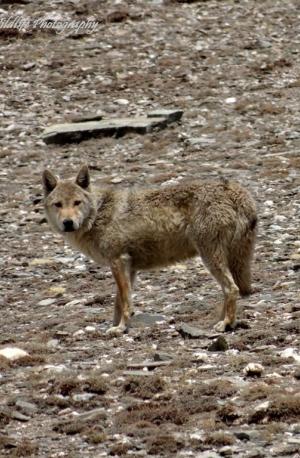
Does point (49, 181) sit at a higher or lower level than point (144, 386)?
higher

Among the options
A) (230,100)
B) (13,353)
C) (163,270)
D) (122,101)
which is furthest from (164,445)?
(122,101)

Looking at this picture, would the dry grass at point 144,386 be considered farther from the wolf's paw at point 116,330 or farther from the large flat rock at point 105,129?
the large flat rock at point 105,129

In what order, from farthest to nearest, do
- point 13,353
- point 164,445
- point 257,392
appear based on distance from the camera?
1. point 13,353
2. point 257,392
3. point 164,445

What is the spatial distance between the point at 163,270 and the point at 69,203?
10.7 feet

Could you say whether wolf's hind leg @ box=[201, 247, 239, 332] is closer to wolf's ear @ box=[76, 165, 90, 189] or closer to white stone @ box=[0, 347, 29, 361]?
wolf's ear @ box=[76, 165, 90, 189]

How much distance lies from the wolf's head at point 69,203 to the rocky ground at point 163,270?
129cm

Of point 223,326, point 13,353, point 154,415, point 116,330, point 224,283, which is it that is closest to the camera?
point 154,415

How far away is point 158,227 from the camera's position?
523 inches

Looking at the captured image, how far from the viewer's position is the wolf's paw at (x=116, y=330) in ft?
42.2

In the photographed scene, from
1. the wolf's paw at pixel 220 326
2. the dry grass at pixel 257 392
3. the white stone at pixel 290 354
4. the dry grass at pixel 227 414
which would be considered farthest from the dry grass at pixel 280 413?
the wolf's paw at pixel 220 326

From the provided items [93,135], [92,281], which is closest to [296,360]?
[92,281]

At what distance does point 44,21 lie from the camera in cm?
3547

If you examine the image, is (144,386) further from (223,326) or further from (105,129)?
(105,129)

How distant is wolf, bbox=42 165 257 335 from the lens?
42.1 ft
